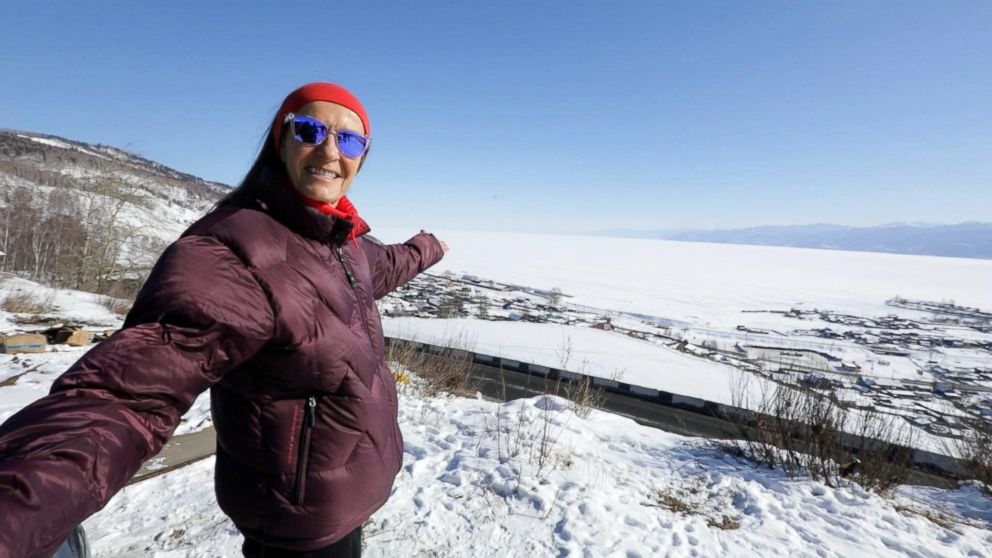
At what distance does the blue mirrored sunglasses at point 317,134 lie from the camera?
1310 mm

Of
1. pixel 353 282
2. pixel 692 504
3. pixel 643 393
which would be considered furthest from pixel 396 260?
pixel 643 393

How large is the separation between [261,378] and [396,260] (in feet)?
3.70

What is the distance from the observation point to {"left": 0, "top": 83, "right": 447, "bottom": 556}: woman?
2.24ft

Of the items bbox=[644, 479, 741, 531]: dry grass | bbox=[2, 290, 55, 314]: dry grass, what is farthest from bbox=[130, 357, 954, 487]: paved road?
bbox=[2, 290, 55, 314]: dry grass

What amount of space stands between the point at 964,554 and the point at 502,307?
28475 millimetres

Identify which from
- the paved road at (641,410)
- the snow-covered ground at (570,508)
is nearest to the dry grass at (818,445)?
the snow-covered ground at (570,508)

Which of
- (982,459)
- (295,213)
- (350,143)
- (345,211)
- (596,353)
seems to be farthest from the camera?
(596,353)

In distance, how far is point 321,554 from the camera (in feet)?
4.18

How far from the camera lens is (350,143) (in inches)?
54.1

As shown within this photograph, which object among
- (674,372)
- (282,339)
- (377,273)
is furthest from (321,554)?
(674,372)

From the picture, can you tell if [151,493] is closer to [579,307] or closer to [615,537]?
[615,537]

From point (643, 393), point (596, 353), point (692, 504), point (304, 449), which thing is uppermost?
point (304, 449)

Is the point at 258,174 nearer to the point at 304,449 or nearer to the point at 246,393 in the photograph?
the point at 246,393

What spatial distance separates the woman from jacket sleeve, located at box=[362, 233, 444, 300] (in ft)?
1.25
